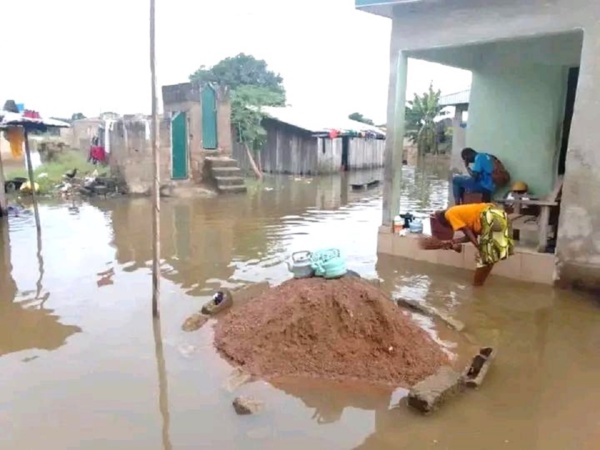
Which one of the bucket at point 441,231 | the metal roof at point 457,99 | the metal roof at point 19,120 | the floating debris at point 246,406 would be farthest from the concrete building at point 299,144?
the floating debris at point 246,406

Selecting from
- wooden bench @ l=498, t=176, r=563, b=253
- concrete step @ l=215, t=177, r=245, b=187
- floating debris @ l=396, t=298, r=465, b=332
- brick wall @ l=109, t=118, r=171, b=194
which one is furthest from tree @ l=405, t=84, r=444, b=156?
floating debris @ l=396, t=298, r=465, b=332

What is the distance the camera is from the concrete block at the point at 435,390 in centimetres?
411

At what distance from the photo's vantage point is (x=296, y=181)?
22.3m

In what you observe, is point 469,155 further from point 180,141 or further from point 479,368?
point 180,141

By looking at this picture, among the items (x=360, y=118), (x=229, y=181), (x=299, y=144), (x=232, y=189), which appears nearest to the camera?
(x=232, y=189)

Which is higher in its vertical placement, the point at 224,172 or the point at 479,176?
the point at 479,176

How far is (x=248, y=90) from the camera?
2625 centimetres

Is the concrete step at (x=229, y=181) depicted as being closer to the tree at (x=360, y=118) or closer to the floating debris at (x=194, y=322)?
the floating debris at (x=194, y=322)

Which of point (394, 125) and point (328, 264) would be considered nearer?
point (328, 264)

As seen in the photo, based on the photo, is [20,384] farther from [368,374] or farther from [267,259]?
[267,259]

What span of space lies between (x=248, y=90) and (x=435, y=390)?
77.5ft

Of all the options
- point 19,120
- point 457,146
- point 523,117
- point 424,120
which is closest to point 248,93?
point 424,120

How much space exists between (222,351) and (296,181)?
17373 millimetres

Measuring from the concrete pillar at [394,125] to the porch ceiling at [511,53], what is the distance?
0.94ft
